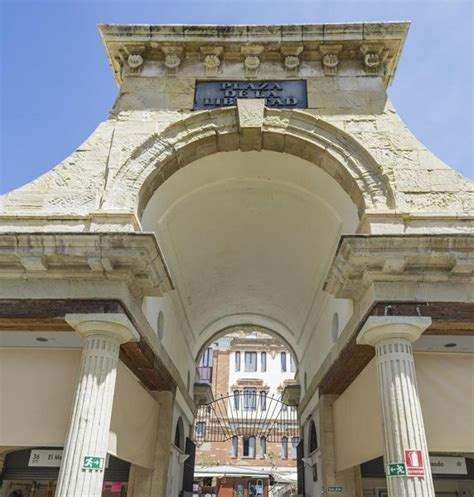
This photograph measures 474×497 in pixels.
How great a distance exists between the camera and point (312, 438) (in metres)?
11.3

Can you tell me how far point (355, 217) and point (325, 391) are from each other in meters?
3.84

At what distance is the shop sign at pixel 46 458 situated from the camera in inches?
299

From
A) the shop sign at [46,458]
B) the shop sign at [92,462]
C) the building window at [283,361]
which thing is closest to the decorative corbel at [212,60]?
the shop sign at [92,462]

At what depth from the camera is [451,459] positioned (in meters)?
7.79

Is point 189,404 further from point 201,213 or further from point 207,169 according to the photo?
point 207,169

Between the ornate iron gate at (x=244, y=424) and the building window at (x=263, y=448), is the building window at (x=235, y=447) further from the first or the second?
the building window at (x=263, y=448)

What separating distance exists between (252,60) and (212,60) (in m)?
0.73

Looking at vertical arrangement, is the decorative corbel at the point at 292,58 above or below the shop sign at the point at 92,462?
above

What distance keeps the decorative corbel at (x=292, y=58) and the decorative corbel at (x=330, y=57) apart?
0.42 m

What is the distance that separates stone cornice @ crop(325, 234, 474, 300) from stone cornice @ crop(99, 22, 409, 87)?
154 inches

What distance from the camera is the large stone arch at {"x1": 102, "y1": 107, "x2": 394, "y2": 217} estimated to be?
23.6 feet

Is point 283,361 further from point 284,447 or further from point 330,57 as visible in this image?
point 330,57

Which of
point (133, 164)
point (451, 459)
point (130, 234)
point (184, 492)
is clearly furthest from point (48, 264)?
point (184, 492)

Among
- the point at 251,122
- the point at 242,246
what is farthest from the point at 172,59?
the point at 242,246
